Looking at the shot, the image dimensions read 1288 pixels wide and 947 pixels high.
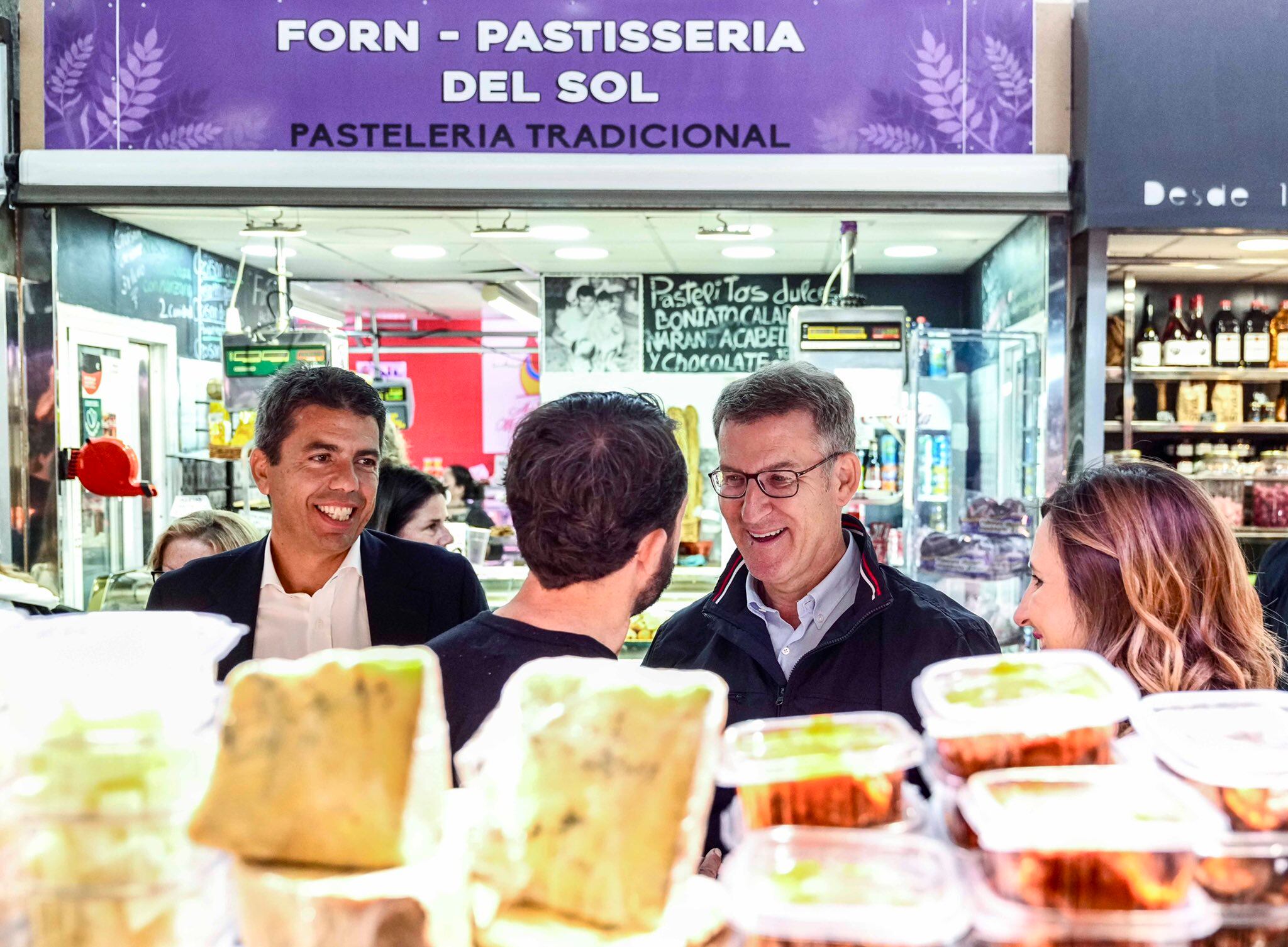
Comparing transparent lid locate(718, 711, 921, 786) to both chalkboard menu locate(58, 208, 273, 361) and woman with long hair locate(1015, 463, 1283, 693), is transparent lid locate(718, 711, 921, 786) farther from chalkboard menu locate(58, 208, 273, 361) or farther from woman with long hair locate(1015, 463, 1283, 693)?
chalkboard menu locate(58, 208, 273, 361)

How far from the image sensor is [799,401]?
103 inches

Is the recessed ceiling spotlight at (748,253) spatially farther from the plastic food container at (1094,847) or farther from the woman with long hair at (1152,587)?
the plastic food container at (1094,847)

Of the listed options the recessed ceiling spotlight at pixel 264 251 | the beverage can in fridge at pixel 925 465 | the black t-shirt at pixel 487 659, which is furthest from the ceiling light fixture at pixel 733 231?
the black t-shirt at pixel 487 659

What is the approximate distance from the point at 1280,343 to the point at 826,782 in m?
6.84

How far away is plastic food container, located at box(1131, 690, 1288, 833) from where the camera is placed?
1.09 meters

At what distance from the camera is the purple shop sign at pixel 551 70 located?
14.1ft

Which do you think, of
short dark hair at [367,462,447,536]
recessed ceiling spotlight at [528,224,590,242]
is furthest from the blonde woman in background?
recessed ceiling spotlight at [528,224,590,242]

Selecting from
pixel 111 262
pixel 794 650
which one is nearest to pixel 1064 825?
pixel 794 650

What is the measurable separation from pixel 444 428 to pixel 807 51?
50.0ft

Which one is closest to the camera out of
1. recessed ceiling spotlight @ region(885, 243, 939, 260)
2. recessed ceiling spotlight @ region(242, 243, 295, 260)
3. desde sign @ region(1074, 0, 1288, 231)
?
desde sign @ region(1074, 0, 1288, 231)

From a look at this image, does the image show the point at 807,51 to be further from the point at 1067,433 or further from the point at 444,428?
the point at 444,428

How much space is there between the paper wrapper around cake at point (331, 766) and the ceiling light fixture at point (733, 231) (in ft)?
16.1

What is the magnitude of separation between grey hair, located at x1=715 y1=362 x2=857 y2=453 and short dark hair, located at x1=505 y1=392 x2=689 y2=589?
1014 millimetres

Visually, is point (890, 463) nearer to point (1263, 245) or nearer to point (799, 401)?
point (1263, 245)
